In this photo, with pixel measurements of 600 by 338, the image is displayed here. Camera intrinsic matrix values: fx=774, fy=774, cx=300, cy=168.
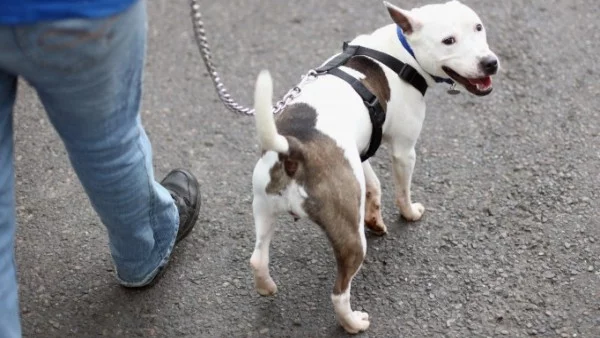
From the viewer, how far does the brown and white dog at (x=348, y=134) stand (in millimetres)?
2074

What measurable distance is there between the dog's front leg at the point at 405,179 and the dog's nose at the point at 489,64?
372 millimetres

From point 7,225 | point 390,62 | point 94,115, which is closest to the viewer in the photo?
point 94,115

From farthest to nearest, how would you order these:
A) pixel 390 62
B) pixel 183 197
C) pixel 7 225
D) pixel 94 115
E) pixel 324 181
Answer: pixel 183 197
pixel 390 62
pixel 324 181
pixel 7 225
pixel 94 115

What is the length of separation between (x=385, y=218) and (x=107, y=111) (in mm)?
1309

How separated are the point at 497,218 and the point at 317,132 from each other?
38.2 inches

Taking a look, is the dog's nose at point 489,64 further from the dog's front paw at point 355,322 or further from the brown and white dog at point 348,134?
the dog's front paw at point 355,322

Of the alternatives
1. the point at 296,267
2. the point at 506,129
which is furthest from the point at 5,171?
the point at 506,129

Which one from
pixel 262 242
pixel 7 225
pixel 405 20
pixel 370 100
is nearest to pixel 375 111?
pixel 370 100

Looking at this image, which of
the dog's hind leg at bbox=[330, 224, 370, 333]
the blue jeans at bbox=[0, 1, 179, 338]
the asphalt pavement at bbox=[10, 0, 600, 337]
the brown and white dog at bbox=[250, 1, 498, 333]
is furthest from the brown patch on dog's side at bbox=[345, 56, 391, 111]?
the blue jeans at bbox=[0, 1, 179, 338]

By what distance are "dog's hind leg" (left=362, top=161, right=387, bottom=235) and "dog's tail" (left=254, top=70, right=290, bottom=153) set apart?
68 cm

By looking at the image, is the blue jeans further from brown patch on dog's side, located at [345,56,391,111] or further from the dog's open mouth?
the dog's open mouth

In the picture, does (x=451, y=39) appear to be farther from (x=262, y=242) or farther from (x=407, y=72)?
(x=262, y=242)

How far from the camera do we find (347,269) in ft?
7.23

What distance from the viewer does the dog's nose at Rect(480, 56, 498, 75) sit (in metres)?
2.35
